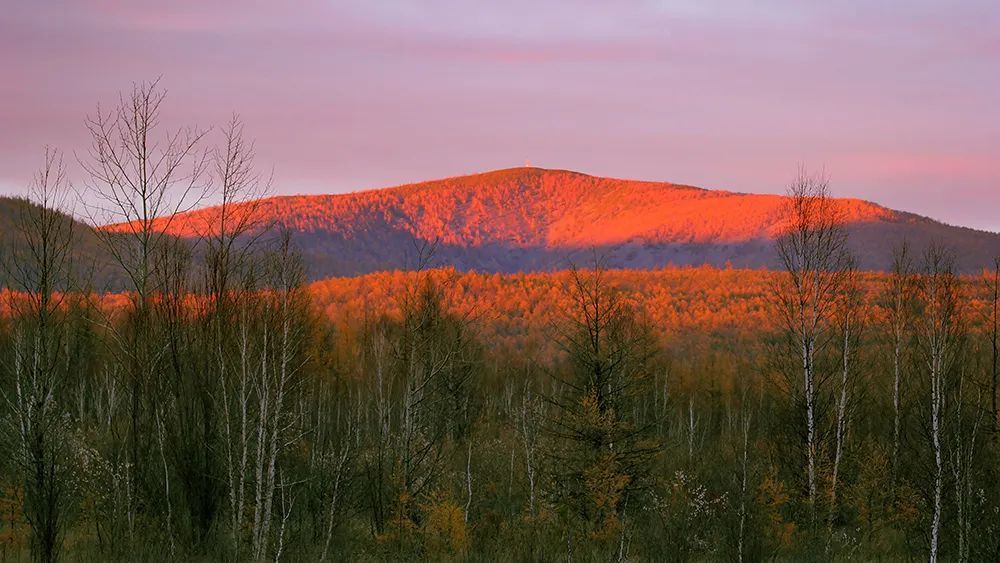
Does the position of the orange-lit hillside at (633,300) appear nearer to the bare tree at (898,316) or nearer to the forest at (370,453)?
the bare tree at (898,316)

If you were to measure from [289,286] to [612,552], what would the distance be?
34.5 feet

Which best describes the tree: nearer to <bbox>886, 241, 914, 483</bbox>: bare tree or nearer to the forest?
the forest

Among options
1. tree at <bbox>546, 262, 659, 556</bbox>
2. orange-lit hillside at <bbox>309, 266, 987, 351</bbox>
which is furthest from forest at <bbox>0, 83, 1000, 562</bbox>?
orange-lit hillside at <bbox>309, 266, 987, 351</bbox>

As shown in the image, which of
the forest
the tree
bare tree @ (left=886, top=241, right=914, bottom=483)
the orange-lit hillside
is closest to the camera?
the forest

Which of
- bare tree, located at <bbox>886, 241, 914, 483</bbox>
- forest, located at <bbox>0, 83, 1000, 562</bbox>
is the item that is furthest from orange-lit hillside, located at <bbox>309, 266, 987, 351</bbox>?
forest, located at <bbox>0, 83, 1000, 562</bbox>

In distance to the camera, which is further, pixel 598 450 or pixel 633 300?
pixel 633 300

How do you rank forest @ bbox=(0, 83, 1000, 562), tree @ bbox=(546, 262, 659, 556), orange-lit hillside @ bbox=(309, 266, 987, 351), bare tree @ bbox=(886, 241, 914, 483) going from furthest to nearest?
orange-lit hillside @ bbox=(309, 266, 987, 351) → bare tree @ bbox=(886, 241, 914, 483) → tree @ bbox=(546, 262, 659, 556) → forest @ bbox=(0, 83, 1000, 562)

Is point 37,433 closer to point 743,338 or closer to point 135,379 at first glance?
point 135,379

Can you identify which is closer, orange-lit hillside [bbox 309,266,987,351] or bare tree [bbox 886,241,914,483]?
bare tree [bbox 886,241,914,483]

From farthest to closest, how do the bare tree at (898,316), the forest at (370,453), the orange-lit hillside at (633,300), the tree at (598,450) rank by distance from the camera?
the orange-lit hillside at (633,300) → the bare tree at (898,316) → the tree at (598,450) → the forest at (370,453)

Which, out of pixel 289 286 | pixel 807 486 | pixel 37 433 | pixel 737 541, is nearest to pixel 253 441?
pixel 289 286

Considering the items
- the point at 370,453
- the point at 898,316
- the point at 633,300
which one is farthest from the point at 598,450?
the point at 633,300

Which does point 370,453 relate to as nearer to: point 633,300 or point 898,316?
point 898,316

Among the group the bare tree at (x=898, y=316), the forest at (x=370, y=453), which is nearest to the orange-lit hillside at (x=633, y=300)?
the bare tree at (x=898, y=316)
